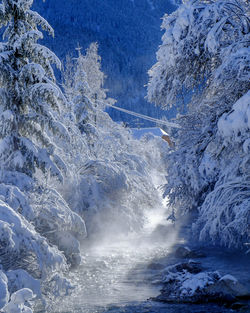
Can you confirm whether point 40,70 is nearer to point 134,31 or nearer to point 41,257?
point 41,257

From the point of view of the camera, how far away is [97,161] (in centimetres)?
2011

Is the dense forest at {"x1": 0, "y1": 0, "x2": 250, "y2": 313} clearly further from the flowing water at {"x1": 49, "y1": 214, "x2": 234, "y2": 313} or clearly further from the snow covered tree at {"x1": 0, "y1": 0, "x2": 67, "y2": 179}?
the flowing water at {"x1": 49, "y1": 214, "x2": 234, "y2": 313}

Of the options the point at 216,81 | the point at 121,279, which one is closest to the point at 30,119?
the point at 121,279

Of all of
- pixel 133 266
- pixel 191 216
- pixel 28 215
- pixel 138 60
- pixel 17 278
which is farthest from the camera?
pixel 138 60

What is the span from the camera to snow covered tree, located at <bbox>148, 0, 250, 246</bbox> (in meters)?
9.64

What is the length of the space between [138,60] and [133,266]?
17897 centimetres

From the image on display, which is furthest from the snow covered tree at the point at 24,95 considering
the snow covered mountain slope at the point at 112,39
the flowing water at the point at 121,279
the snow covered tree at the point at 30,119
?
the snow covered mountain slope at the point at 112,39

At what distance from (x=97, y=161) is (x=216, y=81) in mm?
10749

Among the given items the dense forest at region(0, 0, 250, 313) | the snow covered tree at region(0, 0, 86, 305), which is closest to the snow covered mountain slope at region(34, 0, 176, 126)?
the dense forest at region(0, 0, 250, 313)

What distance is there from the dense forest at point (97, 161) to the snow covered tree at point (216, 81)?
3cm

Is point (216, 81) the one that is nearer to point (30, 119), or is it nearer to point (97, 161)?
point (30, 119)

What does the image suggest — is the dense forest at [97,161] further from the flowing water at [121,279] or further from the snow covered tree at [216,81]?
the flowing water at [121,279]

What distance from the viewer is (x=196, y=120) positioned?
49.8 feet

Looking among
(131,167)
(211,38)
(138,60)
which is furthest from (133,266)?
(138,60)
